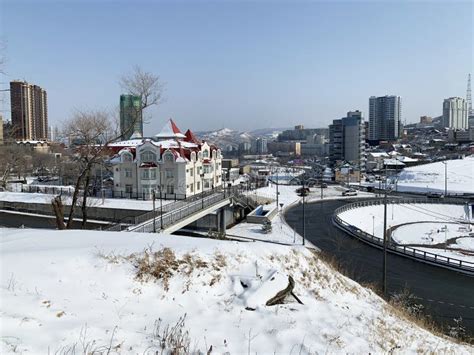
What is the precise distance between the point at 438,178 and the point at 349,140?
2318 centimetres

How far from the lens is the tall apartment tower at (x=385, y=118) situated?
566ft

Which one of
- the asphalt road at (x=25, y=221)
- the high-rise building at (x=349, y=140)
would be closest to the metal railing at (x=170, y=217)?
the asphalt road at (x=25, y=221)

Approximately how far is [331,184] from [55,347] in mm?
68166

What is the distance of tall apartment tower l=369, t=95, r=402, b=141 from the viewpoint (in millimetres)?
172500

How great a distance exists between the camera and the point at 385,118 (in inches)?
6924

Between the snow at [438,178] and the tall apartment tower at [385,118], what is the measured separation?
86558 mm

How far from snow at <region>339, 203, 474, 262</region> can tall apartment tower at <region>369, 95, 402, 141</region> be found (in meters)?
137

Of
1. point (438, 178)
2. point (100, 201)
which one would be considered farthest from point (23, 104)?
point (438, 178)

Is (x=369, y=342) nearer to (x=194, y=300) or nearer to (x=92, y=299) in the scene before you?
(x=194, y=300)

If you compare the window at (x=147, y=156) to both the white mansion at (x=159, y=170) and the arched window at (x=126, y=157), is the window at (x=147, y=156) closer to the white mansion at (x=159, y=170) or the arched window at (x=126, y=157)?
the white mansion at (x=159, y=170)

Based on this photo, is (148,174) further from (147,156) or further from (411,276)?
(411,276)

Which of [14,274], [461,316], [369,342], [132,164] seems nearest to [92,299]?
[14,274]

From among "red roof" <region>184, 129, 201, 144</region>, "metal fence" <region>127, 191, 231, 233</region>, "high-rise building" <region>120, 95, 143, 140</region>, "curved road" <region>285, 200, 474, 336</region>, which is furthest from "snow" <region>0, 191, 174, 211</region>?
"curved road" <region>285, 200, 474, 336</region>

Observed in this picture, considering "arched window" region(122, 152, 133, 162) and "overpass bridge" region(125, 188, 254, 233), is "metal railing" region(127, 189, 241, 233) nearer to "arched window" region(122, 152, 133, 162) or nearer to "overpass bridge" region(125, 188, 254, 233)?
"overpass bridge" region(125, 188, 254, 233)
